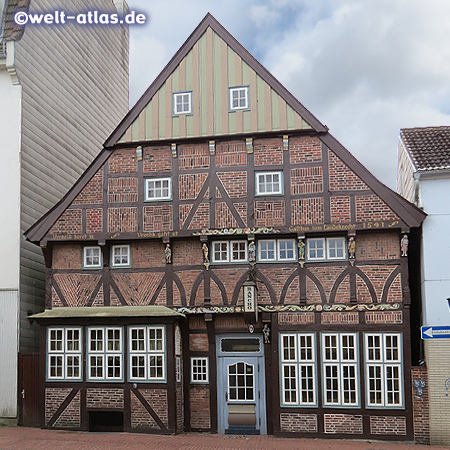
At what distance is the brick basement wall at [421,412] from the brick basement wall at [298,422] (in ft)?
8.66

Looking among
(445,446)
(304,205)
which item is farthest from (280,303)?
(445,446)

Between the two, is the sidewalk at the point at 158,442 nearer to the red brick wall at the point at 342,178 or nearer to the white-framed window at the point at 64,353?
the white-framed window at the point at 64,353

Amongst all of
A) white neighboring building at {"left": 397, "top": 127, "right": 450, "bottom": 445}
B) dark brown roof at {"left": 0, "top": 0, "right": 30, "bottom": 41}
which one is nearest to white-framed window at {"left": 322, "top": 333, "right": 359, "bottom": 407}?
white neighboring building at {"left": 397, "top": 127, "right": 450, "bottom": 445}

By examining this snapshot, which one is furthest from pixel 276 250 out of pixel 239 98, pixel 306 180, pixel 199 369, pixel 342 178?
pixel 239 98

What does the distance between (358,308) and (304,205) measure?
10.5 feet

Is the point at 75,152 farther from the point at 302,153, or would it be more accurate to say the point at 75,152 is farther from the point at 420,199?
the point at 420,199

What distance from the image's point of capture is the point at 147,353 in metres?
18.3

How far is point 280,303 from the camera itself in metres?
18.3

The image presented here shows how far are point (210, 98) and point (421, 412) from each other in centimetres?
1050

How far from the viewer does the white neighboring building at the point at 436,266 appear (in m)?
17.2

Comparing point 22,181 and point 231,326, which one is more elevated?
point 22,181

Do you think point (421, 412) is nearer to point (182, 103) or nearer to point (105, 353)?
point (105, 353)

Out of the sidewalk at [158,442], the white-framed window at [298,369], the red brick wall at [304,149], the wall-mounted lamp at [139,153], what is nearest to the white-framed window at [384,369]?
the sidewalk at [158,442]

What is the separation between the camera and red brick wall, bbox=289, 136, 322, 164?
1880 cm
